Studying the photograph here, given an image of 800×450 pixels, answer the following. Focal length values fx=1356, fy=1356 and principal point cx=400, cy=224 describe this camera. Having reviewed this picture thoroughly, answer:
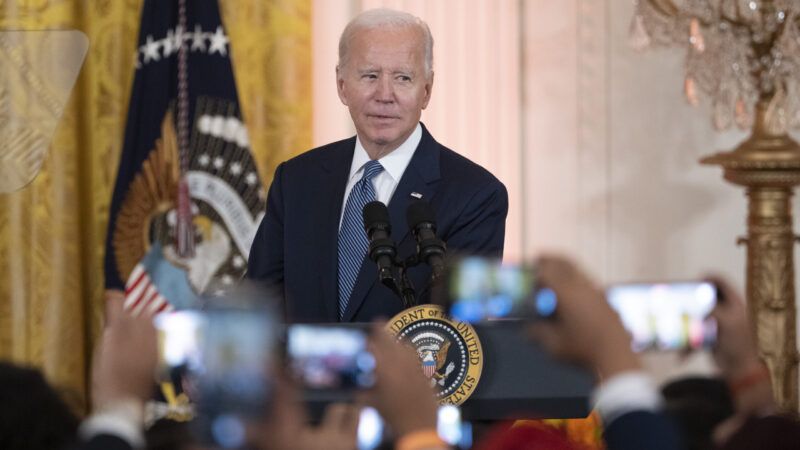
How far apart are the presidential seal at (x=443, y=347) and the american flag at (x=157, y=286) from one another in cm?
272

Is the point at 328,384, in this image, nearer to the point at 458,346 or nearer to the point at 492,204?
the point at 458,346

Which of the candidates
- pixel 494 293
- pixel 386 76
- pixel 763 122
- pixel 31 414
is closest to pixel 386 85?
pixel 386 76

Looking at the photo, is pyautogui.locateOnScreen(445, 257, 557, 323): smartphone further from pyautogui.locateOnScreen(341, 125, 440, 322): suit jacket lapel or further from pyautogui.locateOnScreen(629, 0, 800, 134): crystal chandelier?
pyautogui.locateOnScreen(629, 0, 800, 134): crystal chandelier

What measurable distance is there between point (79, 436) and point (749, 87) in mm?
3759

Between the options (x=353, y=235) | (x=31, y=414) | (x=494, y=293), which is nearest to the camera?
(x=31, y=414)

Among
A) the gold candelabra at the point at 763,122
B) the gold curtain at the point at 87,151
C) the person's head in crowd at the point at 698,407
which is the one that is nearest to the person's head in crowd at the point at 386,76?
the person's head in crowd at the point at 698,407

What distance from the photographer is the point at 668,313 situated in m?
1.56

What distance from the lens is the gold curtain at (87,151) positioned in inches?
195

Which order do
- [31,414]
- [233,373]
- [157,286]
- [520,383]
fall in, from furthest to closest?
[157,286], [520,383], [31,414], [233,373]

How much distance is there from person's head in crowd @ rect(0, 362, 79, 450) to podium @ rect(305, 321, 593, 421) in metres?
0.88

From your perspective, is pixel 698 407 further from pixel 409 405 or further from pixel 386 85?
pixel 386 85

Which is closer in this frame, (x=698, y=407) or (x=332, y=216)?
(x=698, y=407)

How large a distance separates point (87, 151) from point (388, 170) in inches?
94.2

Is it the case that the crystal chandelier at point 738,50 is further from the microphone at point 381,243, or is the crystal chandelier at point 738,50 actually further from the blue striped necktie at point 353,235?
the microphone at point 381,243
